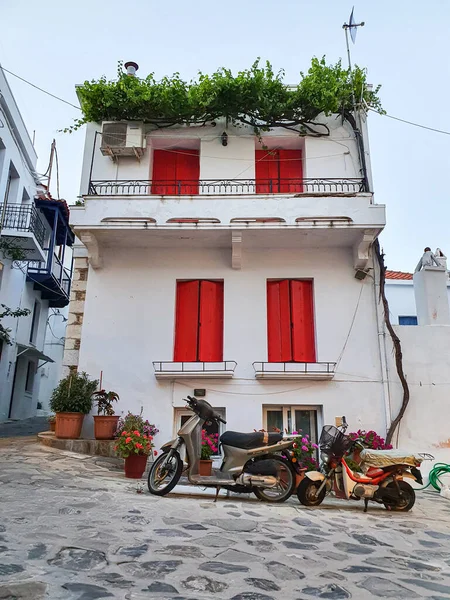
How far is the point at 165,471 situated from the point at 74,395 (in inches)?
130

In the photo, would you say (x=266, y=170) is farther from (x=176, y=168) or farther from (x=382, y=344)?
(x=382, y=344)

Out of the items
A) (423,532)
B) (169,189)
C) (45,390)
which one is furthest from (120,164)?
(45,390)

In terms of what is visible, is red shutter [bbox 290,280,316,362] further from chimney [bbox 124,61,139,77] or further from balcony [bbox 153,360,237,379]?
chimney [bbox 124,61,139,77]

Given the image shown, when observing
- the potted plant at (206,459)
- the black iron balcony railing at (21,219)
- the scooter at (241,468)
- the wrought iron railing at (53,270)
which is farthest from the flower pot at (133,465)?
the wrought iron railing at (53,270)

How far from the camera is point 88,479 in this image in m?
6.32

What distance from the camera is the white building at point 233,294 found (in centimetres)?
878

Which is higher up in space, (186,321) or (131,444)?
(186,321)

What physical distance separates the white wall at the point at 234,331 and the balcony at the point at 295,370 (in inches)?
6.7

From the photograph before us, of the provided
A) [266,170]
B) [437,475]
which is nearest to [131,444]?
[437,475]

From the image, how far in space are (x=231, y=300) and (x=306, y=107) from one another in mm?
4313

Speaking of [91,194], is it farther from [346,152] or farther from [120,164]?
[346,152]

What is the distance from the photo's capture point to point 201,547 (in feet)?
12.1

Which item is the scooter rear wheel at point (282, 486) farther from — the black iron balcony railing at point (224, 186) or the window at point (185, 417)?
the black iron balcony railing at point (224, 186)

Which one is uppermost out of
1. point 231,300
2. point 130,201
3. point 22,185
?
point 22,185
